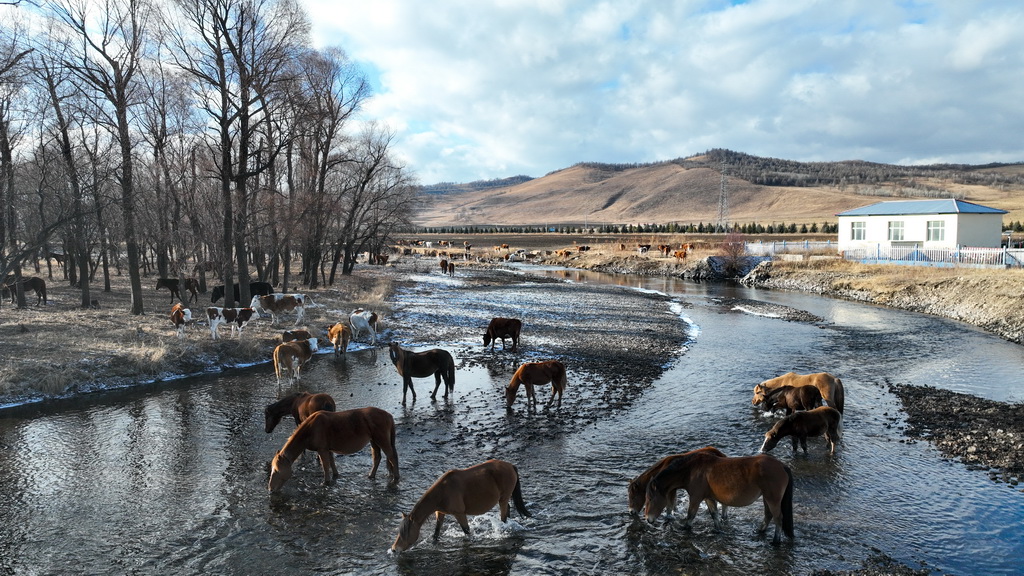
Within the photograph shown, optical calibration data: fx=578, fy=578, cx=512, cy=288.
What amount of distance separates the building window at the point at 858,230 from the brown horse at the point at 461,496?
155ft

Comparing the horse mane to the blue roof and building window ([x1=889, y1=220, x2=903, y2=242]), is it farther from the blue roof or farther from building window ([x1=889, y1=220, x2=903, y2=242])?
building window ([x1=889, y1=220, x2=903, y2=242])

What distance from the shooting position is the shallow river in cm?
664

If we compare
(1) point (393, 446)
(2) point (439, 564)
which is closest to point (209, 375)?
(1) point (393, 446)

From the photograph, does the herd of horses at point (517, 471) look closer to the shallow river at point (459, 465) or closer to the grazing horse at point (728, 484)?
the grazing horse at point (728, 484)

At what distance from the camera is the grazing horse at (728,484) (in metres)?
6.62

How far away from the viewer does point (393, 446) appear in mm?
8547

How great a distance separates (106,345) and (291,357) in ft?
17.3

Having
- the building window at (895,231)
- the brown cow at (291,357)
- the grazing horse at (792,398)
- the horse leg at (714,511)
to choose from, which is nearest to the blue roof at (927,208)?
the building window at (895,231)

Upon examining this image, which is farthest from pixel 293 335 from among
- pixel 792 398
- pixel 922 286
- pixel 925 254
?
pixel 925 254

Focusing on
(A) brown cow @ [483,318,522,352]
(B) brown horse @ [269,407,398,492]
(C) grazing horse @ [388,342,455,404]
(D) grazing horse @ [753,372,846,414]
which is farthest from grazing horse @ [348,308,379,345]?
(D) grazing horse @ [753,372,846,414]

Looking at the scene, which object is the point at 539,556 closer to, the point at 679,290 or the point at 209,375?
the point at 209,375

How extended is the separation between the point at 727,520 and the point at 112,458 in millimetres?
9592

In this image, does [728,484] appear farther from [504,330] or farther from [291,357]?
[504,330]

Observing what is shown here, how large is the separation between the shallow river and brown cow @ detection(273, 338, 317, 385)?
1.68 feet
